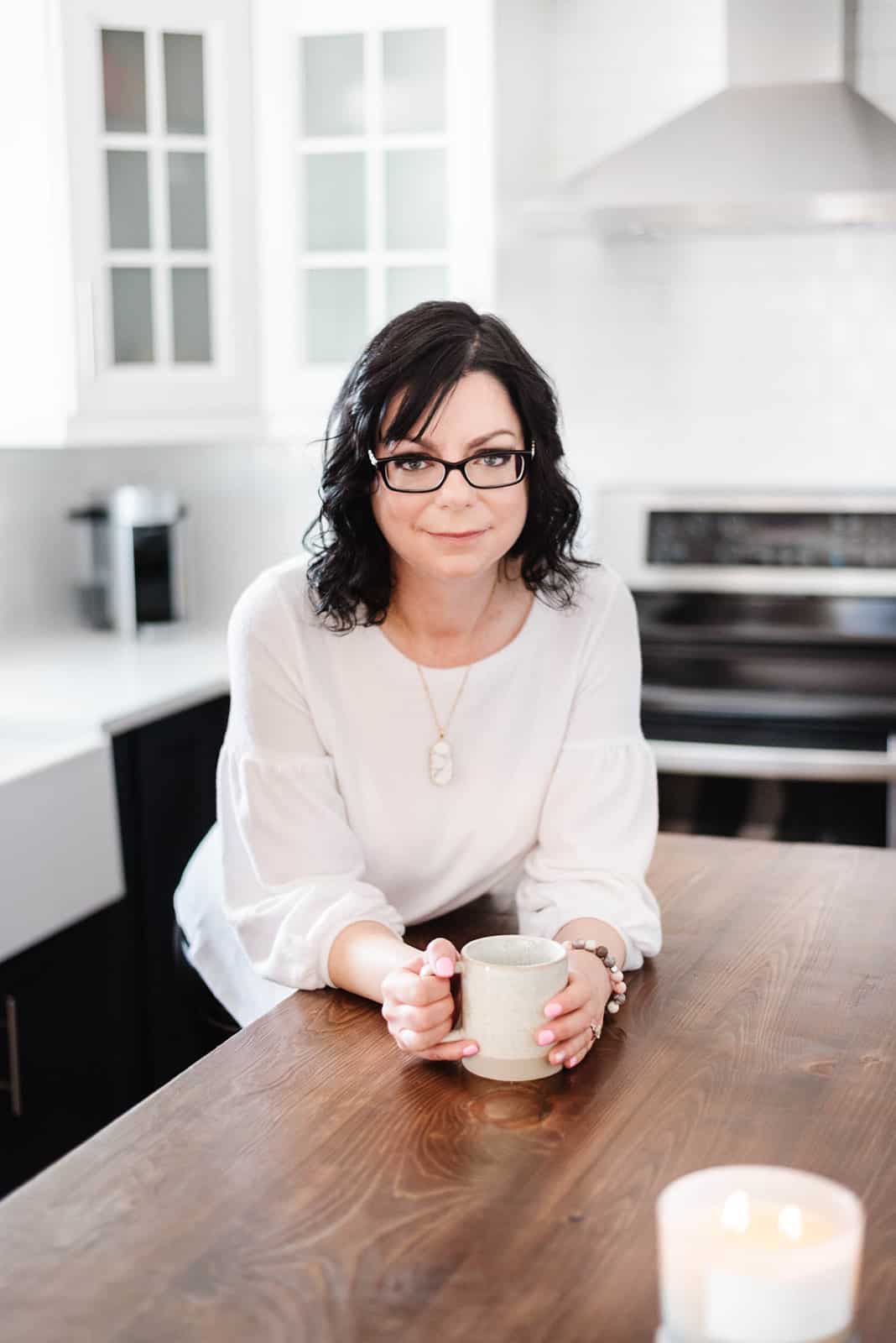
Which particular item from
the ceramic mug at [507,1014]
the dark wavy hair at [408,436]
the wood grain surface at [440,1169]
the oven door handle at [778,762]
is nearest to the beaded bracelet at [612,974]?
the wood grain surface at [440,1169]

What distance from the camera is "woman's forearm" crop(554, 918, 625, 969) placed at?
1.27m

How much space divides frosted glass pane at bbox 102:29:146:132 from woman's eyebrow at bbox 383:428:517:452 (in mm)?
1750

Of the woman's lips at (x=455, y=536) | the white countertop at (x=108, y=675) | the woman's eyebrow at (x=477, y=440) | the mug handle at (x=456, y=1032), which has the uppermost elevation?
the woman's eyebrow at (x=477, y=440)

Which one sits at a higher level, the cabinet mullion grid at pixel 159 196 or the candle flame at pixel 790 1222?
the cabinet mullion grid at pixel 159 196

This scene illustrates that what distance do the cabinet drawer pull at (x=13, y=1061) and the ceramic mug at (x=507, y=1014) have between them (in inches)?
51.3

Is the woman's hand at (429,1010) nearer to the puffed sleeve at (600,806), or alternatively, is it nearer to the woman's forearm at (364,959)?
the woman's forearm at (364,959)

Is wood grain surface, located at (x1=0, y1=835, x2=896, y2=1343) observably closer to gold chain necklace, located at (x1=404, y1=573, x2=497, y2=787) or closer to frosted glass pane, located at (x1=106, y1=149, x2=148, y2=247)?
gold chain necklace, located at (x1=404, y1=573, x2=497, y2=787)

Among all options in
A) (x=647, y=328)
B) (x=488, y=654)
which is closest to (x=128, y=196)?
(x=647, y=328)

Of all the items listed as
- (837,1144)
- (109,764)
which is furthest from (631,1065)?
(109,764)

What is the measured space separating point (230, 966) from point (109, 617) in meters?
1.90

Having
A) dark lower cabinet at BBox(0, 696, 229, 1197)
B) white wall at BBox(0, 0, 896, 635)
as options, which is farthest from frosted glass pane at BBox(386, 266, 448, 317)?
dark lower cabinet at BBox(0, 696, 229, 1197)

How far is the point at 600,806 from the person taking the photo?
1.47 m

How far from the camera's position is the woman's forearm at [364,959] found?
1.21 m

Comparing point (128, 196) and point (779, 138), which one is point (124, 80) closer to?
point (128, 196)
